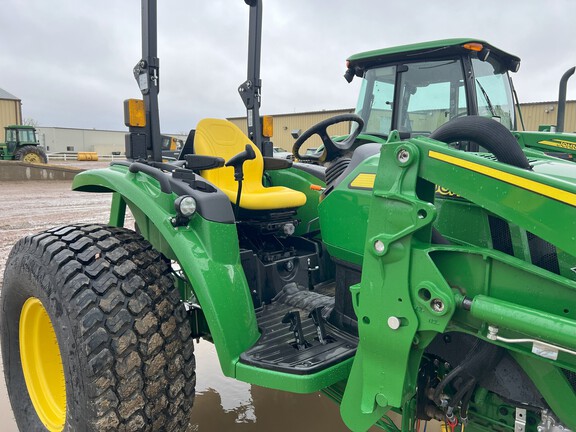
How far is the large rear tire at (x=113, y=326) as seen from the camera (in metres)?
1.81

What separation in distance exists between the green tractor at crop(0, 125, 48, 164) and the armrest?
21125 millimetres

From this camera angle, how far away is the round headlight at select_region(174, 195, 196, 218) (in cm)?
192

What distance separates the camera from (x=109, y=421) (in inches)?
71.2

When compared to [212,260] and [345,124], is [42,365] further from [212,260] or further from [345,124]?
[345,124]

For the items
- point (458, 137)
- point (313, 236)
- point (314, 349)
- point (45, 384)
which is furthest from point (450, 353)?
point (45, 384)

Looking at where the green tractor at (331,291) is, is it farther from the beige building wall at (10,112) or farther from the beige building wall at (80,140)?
the beige building wall at (80,140)

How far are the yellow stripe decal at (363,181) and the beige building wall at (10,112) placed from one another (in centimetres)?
3385

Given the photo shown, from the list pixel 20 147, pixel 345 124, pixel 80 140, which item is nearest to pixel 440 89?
pixel 345 124

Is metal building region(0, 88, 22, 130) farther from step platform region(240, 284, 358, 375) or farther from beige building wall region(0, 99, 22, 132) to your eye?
step platform region(240, 284, 358, 375)

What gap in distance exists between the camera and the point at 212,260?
1901mm

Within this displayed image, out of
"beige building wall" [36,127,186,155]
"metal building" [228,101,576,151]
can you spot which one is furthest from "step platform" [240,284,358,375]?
"beige building wall" [36,127,186,155]

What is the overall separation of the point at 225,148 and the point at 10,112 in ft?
107

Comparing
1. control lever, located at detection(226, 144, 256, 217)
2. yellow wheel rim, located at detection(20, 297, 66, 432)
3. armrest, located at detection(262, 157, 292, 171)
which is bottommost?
yellow wheel rim, located at detection(20, 297, 66, 432)

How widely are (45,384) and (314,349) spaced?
1505 mm
